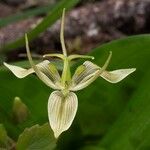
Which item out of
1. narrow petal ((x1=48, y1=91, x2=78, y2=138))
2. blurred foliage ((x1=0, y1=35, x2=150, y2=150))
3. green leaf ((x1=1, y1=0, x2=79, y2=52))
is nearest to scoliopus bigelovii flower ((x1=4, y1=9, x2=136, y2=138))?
narrow petal ((x1=48, y1=91, x2=78, y2=138))

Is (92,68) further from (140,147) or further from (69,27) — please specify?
(69,27)

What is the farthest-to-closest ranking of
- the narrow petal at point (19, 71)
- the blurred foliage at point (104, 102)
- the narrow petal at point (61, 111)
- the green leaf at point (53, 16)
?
the green leaf at point (53, 16), the blurred foliage at point (104, 102), the narrow petal at point (19, 71), the narrow petal at point (61, 111)

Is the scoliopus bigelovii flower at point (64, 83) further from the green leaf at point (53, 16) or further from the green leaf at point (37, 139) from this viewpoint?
the green leaf at point (53, 16)

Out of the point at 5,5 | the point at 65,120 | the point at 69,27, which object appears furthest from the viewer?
the point at 5,5

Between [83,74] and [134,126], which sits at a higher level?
[83,74]

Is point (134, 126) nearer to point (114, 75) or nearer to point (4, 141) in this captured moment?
point (114, 75)

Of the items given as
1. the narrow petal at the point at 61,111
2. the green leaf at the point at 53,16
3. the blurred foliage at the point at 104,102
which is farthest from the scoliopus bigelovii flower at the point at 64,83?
the green leaf at the point at 53,16

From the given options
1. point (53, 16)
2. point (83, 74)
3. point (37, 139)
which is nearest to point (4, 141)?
point (37, 139)

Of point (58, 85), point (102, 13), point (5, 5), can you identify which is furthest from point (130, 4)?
point (58, 85)
